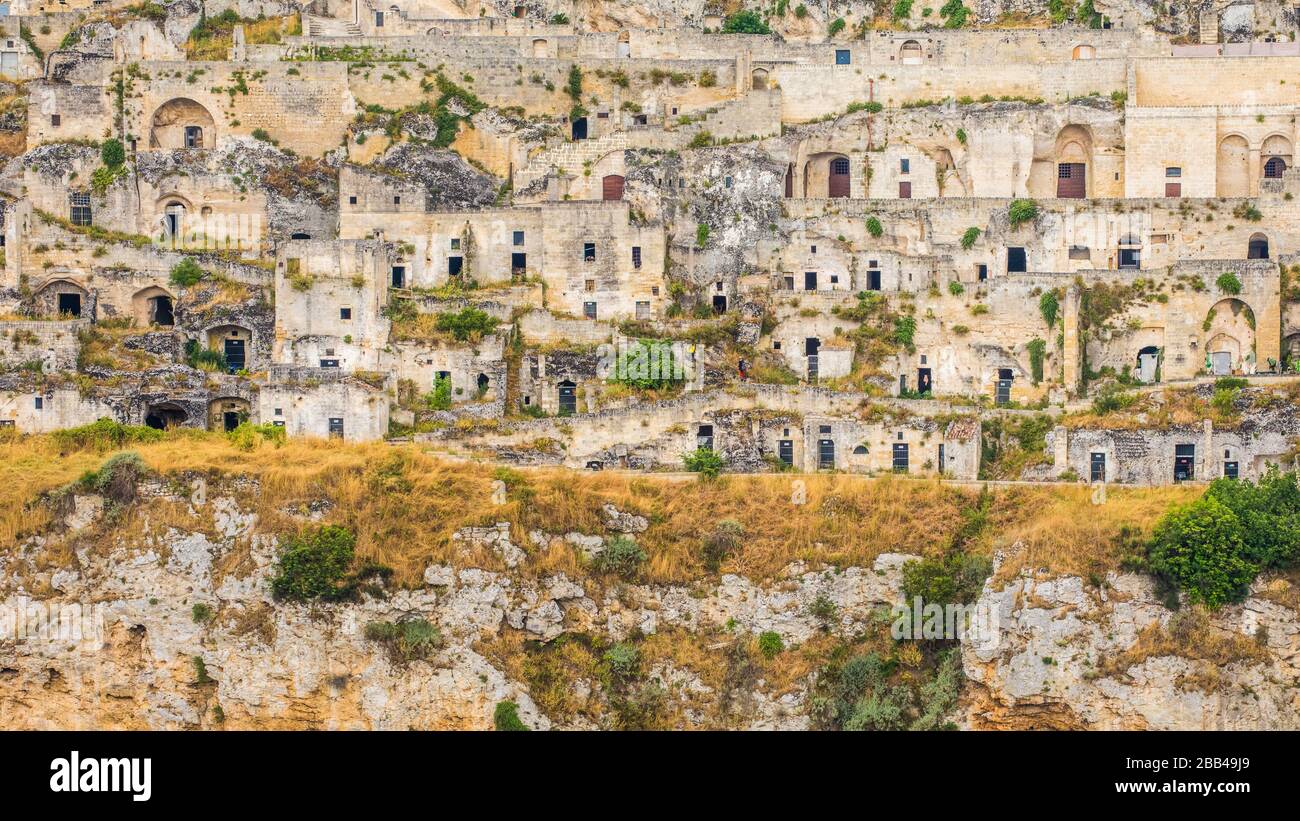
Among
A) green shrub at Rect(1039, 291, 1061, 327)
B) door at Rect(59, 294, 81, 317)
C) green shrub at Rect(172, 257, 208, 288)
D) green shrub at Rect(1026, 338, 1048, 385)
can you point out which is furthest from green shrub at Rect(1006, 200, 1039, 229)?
door at Rect(59, 294, 81, 317)

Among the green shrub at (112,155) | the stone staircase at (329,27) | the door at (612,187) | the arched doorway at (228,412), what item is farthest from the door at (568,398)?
the stone staircase at (329,27)

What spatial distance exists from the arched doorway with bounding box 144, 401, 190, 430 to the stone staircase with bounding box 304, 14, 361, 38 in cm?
1583

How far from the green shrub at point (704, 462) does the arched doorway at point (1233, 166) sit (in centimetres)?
1878

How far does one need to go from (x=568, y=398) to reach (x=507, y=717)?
419 inches

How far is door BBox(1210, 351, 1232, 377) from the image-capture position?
6112 cm

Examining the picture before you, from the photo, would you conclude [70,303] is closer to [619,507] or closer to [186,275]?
[186,275]

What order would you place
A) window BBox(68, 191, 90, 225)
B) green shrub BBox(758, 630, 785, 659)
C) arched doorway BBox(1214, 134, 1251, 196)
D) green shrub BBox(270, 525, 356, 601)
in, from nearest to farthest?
green shrub BBox(270, 525, 356, 601), green shrub BBox(758, 630, 785, 659), window BBox(68, 191, 90, 225), arched doorway BBox(1214, 134, 1251, 196)

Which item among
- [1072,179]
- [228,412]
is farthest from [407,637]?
[1072,179]

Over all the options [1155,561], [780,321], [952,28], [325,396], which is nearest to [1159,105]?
[952,28]

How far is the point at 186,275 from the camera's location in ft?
206

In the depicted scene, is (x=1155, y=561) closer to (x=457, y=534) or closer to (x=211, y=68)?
(x=457, y=534)

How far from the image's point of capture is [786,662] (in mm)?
Result: 53906

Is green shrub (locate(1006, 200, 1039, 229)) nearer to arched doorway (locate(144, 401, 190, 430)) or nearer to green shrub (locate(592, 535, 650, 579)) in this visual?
green shrub (locate(592, 535, 650, 579))

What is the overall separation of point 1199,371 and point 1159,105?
1033 cm
